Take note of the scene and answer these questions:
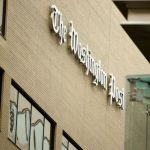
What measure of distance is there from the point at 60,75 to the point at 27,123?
440 centimetres

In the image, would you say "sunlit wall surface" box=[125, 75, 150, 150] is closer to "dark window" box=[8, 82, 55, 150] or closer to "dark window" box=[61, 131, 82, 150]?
"dark window" box=[8, 82, 55, 150]

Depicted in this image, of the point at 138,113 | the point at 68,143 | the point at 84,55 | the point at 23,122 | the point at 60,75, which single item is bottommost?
the point at 138,113

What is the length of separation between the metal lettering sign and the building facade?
0.05 meters

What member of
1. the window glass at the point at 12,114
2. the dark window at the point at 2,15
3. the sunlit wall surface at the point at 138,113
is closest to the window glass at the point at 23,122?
the window glass at the point at 12,114

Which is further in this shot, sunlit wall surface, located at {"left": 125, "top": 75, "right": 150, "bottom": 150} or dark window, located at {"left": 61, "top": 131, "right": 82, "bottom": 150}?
dark window, located at {"left": 61, "top": 131, "right": 82, "bottom": 150}

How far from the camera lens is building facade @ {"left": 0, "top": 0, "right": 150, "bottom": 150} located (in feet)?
92.2

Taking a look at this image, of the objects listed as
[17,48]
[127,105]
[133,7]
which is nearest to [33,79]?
[17,48]

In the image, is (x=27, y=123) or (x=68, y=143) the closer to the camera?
(x=27, y=123)

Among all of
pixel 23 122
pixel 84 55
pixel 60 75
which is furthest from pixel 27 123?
pixel 84 55

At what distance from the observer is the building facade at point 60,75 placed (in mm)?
28109

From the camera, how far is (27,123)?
29391 mm

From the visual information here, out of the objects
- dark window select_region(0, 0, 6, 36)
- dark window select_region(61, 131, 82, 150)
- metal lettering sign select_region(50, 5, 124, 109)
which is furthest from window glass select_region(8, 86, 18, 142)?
dark window select_region(61, 131, 82, 150)

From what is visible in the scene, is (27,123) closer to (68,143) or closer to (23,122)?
(23,122)

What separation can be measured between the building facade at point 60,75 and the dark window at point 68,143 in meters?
0.04
